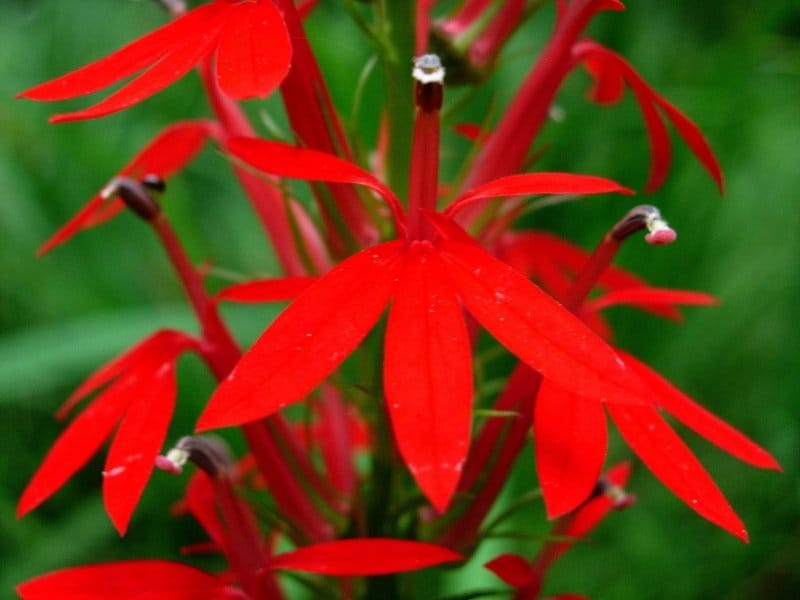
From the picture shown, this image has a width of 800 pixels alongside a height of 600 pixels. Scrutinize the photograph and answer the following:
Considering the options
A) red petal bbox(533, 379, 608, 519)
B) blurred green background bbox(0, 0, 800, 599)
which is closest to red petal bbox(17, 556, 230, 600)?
red petal bbox(533, 379, 608, 519)

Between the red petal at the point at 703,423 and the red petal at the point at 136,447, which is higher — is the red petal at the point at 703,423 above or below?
below

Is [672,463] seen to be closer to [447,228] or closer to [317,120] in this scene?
[447,228]

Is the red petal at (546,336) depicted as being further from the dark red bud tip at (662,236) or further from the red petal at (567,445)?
the dark red bud tip at (662,236)

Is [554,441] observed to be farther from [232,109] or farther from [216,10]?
[232,109]

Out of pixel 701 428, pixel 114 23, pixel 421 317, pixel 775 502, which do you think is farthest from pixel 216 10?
pixel 114 23

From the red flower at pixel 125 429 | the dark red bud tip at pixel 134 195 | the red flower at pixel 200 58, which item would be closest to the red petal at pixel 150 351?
the red flower at pixel 125 429

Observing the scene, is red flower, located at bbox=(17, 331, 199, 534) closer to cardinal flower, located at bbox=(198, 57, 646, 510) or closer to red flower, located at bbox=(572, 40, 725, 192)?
cardinal flower, located at bbox=(198, 57, 646, 510)

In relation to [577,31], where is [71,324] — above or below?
below
